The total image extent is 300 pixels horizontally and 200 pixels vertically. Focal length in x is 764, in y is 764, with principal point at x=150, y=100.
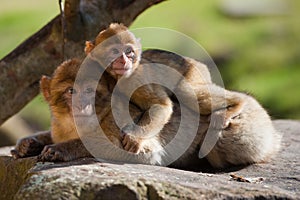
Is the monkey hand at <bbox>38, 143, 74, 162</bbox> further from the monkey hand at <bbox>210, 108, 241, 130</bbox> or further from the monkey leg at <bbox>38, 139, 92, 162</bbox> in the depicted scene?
the monkey hand at <bbox>210, 108, 241, 130</bbox>

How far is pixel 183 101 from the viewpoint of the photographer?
20.9ft

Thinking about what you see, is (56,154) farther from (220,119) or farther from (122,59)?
(220,119)

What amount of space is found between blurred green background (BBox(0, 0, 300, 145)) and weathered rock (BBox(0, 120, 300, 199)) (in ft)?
33.9

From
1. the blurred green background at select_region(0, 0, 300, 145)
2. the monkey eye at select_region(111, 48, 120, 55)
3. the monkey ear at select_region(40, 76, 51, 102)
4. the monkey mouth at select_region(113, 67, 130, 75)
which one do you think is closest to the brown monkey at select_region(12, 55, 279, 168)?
the monkey ear at select_region(40, 76, 51, 102)

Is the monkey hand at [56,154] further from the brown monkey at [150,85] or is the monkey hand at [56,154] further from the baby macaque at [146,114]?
the brown monkey at [150,85]

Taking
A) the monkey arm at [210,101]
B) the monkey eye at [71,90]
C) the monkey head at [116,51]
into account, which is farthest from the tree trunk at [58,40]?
the monkey eye at [71,90]

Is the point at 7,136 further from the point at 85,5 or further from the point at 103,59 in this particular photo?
the point at 103,59

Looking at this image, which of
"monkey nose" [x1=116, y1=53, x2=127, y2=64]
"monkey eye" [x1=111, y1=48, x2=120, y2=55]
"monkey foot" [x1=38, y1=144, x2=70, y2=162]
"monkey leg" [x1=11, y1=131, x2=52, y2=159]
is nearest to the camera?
"monkey foot" [x1=38, y1=144, x2=70, y2=162]

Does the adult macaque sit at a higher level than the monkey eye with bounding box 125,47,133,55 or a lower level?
lower

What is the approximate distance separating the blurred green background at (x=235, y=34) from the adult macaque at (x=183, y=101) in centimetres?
954

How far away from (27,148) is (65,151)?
794 millimetres

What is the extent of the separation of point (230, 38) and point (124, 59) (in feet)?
45.9

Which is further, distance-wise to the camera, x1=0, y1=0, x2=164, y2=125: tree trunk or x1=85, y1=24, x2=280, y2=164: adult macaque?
x1=0, y1=0, x2=164, y2=125: tree trunk

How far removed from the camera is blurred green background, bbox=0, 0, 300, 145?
17.2m
